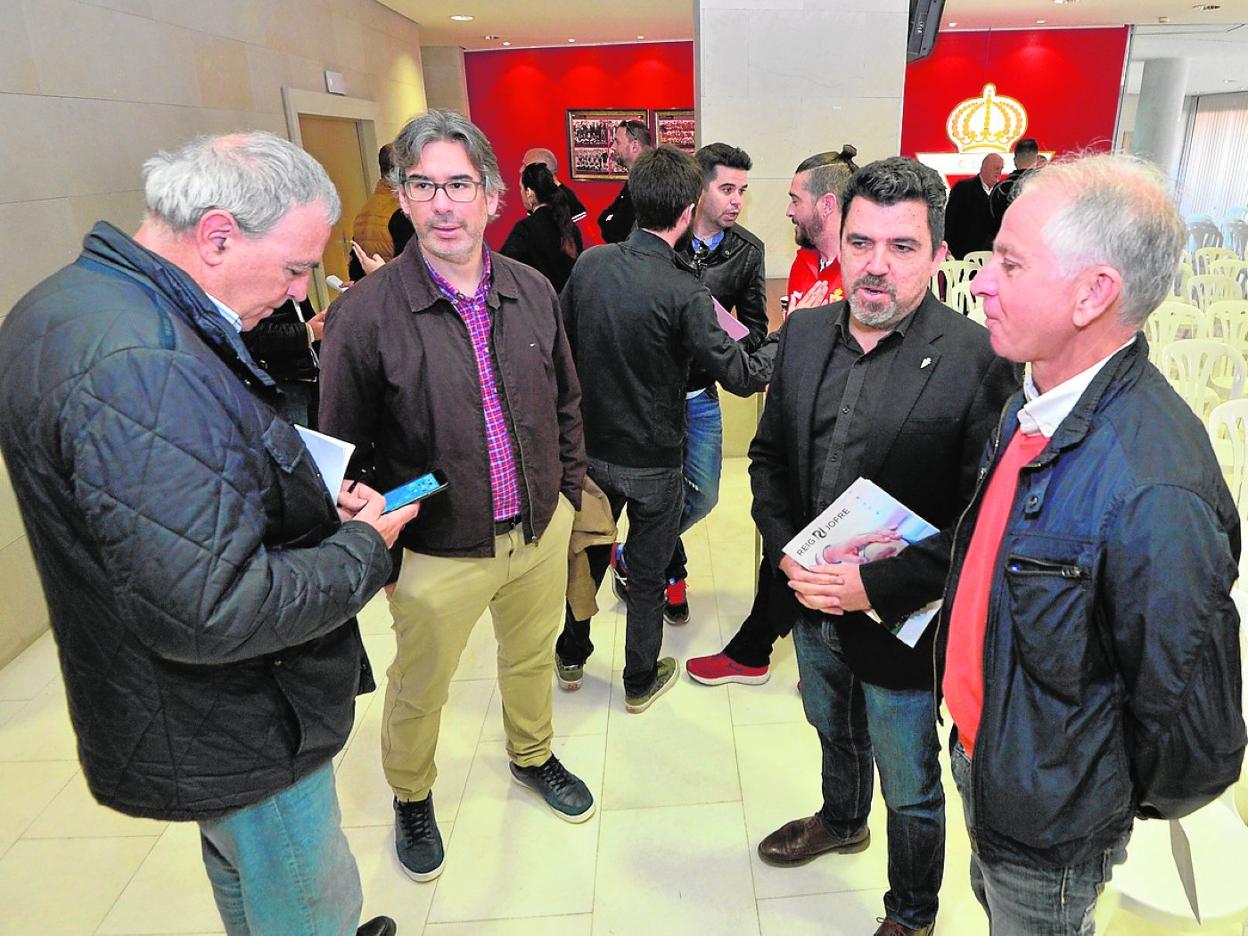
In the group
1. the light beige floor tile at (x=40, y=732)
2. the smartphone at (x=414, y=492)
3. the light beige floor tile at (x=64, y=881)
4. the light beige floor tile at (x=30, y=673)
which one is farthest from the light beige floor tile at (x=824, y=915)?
the light beige floor tile at (x=30, y=673)

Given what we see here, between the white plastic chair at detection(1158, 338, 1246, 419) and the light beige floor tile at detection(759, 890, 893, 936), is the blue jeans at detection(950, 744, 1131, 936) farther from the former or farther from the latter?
the white plastic chair at detection(1158, 338, 1246, 419)

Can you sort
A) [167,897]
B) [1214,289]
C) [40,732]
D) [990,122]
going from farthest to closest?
[990,122], [1214,289], [40,732], [167,897]

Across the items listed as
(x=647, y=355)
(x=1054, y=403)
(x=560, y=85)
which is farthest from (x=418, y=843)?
(x=560, y=85)

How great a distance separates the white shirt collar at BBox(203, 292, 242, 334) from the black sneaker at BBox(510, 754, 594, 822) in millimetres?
1562

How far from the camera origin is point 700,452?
283 cm

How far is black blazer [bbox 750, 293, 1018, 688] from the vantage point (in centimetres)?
136

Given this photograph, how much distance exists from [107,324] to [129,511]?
229 millimetres

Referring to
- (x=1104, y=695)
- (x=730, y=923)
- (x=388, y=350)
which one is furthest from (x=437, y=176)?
(x=730, y=923)

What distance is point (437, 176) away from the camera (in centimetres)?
167

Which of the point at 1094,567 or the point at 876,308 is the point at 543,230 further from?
the point at 1094,567

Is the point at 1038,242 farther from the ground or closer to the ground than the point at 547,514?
farther from the ground

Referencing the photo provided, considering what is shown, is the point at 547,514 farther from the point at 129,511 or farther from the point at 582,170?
the point at 582,170

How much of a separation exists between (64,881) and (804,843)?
1916 mm

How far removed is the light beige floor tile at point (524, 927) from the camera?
6.04 feet
